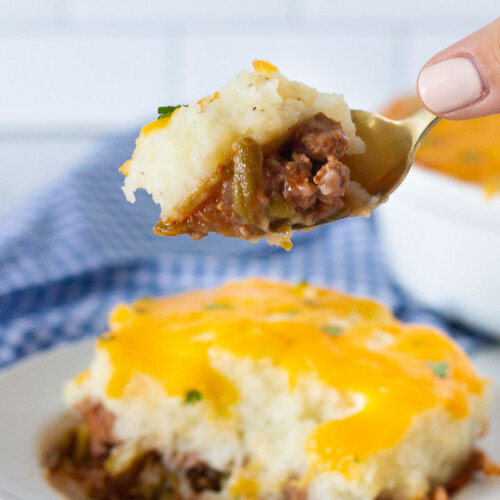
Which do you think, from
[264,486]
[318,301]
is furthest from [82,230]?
[264,486]

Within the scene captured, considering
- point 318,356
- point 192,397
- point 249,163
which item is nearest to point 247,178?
point 249,163

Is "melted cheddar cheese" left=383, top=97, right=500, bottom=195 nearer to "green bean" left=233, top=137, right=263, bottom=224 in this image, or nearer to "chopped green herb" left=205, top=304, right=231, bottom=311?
"chopped green herb" left=205, top=304, right=231, bottom=311

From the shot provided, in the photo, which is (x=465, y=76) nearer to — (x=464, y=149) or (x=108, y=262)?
(x=464, y=149)

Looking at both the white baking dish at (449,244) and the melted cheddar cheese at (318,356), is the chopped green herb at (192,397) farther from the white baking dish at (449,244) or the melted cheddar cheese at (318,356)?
the white baking dish at (449,244)

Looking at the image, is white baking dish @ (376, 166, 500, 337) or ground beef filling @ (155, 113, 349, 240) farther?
white baking dish @ (376, 166, 500, 337)

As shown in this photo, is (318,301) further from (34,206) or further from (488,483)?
(34,206)

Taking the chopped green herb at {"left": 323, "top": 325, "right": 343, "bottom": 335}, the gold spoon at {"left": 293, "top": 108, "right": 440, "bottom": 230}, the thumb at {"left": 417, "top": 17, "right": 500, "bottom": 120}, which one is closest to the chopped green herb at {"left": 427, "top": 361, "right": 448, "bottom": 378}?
the chopped green herb at {"left": 323, "top": 325, "right": 343, "bottom": 335}
